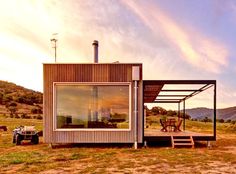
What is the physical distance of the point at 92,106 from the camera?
13898 millimetres

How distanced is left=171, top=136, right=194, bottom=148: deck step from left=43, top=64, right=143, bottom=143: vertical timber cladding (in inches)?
60.8

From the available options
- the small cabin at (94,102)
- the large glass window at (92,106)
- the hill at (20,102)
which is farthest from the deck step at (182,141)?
the hill at (20,102)

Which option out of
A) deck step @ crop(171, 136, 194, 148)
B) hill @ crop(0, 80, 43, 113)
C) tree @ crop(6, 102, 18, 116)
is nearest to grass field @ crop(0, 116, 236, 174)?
deck step @ crop(171, 136, 194, 148)

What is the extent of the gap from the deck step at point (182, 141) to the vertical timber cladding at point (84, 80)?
1.54 meters

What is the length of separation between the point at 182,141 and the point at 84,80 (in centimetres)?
502

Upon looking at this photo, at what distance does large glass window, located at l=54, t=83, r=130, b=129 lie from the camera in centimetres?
1382

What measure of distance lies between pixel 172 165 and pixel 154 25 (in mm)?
11952

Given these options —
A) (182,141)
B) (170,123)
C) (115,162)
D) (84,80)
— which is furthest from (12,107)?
(115,162)

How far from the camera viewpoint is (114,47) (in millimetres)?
21281

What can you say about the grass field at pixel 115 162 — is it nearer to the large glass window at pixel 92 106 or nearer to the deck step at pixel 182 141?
the large glass window at pixel 92 106

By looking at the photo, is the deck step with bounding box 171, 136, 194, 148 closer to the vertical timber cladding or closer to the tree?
the vertical timber cladding

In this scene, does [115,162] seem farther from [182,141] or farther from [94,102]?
[182,141]

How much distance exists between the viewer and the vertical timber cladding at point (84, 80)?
1374cm

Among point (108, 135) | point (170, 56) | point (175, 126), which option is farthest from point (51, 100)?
point (170, 56)
